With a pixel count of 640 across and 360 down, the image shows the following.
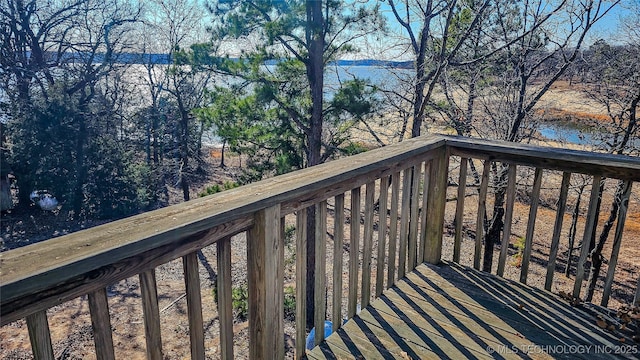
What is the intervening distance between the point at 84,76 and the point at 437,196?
1352 centimetres

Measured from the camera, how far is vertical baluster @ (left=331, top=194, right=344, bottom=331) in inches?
69.6

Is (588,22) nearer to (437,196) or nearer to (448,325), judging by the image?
(437,196)

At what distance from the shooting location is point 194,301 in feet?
3.97

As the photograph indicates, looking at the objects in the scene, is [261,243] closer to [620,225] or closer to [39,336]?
[39,336]

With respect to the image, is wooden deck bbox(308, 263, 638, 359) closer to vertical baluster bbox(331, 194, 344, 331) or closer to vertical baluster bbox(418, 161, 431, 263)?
vertical baluster bbox(331, 194, 344, 331)

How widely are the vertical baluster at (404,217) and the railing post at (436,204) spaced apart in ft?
0.74

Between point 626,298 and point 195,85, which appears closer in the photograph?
point 626,298

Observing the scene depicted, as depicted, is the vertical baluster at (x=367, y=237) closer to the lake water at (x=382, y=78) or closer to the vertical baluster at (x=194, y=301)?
the vertical baluster at (x=194, y=301)

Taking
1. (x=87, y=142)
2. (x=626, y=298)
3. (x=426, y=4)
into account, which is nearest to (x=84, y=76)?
(x=87, y=142)

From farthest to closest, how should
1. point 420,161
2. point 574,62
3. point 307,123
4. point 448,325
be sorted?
1. point 307,123
2. point 574,62
3. point 420,161
4. point 448,325

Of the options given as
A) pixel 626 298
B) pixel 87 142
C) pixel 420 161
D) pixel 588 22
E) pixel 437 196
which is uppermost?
pixel 588 22

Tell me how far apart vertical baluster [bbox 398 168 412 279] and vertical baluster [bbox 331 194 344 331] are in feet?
1.71

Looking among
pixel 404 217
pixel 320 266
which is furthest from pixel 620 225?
pixel 320 266

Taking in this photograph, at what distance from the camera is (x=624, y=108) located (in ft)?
23.7
